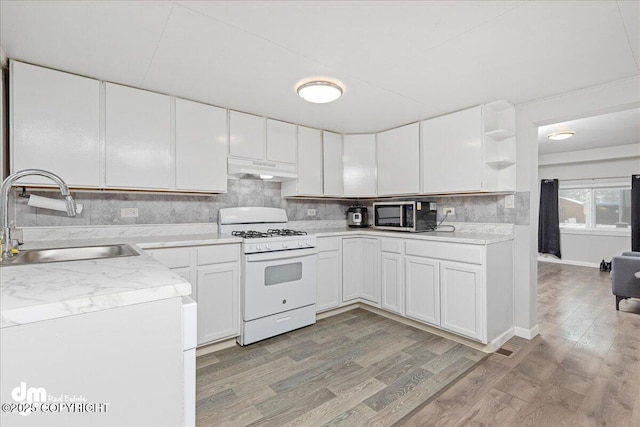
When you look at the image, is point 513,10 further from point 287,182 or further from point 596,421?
point 287,182

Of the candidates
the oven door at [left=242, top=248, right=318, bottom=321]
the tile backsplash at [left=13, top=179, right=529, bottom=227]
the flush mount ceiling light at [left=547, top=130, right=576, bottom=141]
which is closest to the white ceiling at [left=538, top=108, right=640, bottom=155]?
the flush mount ceiling light at [left=547, top=130, right=576, bottom=141]

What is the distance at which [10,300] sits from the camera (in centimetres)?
76

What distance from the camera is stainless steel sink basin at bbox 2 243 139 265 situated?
1627mm

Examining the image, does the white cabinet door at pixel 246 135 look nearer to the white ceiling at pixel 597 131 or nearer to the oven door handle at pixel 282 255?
the oven door handle at pixel 282 255

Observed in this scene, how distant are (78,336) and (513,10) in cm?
219

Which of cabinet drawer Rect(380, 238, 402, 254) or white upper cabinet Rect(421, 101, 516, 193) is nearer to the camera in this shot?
white upper cabinet Rect(421, 101, 516, 193)

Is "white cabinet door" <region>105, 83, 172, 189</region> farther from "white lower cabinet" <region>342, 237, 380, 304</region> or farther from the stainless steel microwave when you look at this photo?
the stainless steel microwave

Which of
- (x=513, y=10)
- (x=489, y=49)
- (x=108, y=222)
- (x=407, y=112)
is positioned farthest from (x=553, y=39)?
(x=108, y=222)

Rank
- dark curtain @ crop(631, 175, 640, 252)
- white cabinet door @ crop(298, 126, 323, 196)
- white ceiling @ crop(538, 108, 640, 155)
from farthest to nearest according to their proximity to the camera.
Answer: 1. dark curtain @ crop(631, 175, 640, 252)
2. white ceiling @ crop(538, 108, 640, 155)
3. white cabinet door @ crop(298, 126, 323, 196)

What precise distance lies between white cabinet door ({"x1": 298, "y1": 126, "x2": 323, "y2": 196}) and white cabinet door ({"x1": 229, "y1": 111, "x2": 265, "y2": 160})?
0.49 m

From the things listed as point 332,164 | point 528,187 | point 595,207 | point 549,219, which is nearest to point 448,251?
point 528,187

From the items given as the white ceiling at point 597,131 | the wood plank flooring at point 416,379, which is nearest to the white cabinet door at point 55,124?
the wood plank flooring at point 416,379

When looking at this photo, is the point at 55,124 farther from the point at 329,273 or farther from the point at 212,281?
the point at 329,273

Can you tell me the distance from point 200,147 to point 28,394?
86.3 inches
